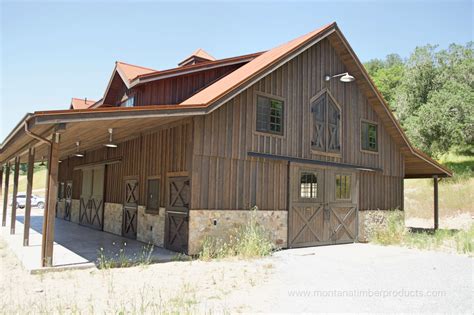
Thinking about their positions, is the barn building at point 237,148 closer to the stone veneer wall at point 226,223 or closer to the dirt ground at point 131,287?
the stone veneer wall at point 226,223

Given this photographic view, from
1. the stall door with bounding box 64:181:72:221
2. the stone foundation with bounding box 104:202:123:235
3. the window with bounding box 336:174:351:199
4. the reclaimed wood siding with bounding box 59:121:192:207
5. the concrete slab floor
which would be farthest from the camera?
the stall door with bounding box 64:181:72:221

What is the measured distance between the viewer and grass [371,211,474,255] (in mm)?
12466

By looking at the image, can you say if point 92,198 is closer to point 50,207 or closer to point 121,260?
point 121,260

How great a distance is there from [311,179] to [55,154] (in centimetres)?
811

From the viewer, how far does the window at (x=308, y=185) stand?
510 inches

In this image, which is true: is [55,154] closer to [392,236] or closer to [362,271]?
[362,271]

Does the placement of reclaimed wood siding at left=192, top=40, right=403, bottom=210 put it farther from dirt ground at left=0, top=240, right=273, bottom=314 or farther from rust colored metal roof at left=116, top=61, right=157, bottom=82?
rust colored metal roof at left=116, top=61, right=157, bottom=82

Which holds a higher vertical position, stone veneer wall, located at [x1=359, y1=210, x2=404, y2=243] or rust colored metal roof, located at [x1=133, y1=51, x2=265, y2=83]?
rust colored metal roof, located at [x1=133, y1=51, x2=265, y2=83]

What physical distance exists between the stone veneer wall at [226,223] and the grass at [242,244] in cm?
14

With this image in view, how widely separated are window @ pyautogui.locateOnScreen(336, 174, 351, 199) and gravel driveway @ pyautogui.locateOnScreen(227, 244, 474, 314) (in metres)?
2.78

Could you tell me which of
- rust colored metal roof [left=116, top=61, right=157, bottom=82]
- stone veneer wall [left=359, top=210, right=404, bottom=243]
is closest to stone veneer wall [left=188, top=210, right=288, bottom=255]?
stone veneer wall [left=359, top=210, right=404, bottom=243]

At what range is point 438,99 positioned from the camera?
31.9 metres

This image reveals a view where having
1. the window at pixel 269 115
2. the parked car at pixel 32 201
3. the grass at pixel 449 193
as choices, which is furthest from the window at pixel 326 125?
the parked car at pixel 32 201

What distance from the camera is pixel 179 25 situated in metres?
11.6
